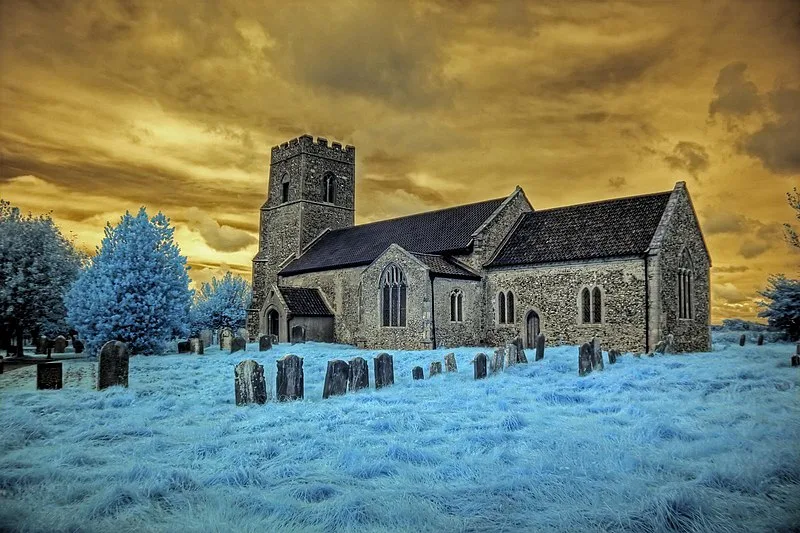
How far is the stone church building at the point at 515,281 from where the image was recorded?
969 inches

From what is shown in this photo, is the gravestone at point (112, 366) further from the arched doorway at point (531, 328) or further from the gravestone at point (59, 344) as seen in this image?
the gravestone at point (59, 344)

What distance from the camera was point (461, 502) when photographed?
18.4ft

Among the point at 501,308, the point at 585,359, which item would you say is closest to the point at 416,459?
the point at 585,359

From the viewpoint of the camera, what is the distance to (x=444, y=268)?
2839 cm

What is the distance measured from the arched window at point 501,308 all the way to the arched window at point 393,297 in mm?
4549

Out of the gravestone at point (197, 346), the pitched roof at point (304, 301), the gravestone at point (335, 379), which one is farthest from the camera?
the pitched roof at point (304, 301)

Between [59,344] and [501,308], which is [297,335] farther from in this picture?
[59,344]

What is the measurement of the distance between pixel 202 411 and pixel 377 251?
23373 mm

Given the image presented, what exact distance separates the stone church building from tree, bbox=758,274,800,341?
13.2 feet

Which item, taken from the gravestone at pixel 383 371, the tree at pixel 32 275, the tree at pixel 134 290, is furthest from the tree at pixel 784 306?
the tree at pixel 32 275

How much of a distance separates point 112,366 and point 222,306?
35.7m

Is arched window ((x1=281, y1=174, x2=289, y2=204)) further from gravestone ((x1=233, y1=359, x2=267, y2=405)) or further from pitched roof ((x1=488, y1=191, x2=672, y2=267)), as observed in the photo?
gravestone ((x1=233, y1=359, x2=267, y2=405))

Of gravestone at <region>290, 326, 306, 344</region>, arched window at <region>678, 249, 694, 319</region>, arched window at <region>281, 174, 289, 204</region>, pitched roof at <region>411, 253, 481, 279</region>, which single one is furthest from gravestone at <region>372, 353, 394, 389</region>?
arched window at <region>281, 174, 289, 204</region>

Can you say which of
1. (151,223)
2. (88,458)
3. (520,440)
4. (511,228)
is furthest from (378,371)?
(511,228)
